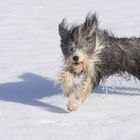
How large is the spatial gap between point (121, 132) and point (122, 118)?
22.0 inches

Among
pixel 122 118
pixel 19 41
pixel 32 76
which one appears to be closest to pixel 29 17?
pixel 19 41

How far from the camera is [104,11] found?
1307 cm

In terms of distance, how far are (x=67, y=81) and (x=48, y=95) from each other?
63cm

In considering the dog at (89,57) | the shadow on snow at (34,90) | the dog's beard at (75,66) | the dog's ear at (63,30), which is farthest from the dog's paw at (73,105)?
the dog's ear at (63,30)

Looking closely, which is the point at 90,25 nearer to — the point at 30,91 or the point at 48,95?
the point at 48,95

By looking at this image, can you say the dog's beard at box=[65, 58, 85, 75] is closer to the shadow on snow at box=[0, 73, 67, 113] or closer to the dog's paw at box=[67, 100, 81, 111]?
the dog's paw at box=[67, 100, 81, 111]

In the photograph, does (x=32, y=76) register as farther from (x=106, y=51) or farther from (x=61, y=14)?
(x=61, y=14)

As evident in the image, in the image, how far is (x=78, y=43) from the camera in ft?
21.7

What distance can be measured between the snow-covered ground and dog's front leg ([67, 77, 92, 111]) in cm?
8

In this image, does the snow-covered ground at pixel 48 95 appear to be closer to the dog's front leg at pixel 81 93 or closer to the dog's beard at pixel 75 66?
the dog's front leg at pixel 81 93

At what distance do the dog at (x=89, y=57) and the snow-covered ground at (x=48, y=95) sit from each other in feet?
0.70

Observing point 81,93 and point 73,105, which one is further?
point 81,93

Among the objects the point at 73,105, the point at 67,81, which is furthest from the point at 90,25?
the point at 73,105

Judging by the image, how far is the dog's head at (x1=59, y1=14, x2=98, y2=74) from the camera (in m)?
6.50
